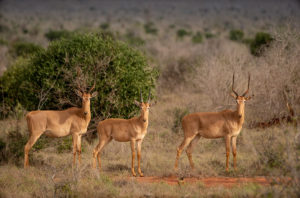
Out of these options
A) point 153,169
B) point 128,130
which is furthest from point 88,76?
point 153,169

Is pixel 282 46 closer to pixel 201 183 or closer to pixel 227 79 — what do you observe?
pixel 227 79

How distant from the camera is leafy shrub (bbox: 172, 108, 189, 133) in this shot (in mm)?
16219

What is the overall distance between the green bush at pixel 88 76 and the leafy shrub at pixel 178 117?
2156mm

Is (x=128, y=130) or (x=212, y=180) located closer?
(x=212, y=180)

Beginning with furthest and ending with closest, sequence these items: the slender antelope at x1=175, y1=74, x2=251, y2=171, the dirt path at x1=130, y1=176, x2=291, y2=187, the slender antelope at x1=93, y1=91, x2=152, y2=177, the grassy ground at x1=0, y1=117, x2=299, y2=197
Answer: the slender antelope at x1=175, y1=74, x2=251, y2=171, the slender antelope at x1=93, y1=91, x2=152, y2=177, the dirt path at x1=130, y1=176, x2=291, y2=187, the grassy ground at x1=0, y1=117, x2=299, y2=197

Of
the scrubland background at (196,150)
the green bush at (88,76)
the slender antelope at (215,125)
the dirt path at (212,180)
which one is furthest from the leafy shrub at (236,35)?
the dirt path at (212,180)

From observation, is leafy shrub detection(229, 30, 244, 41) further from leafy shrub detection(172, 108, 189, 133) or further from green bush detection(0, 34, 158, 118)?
green bush detection(0, 34, 158, 118)

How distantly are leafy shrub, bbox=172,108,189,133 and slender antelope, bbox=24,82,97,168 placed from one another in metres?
4.78

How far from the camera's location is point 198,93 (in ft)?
73.2

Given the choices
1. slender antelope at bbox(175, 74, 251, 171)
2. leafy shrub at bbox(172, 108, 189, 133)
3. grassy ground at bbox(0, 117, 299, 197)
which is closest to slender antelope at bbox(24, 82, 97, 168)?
grassy ground at bbox(0, 117, 299, 197)

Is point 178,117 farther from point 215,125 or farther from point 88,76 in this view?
point 215,125

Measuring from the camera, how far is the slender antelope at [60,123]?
11.9 meters

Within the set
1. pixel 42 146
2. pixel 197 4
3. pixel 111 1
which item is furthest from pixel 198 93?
pixel 111 1

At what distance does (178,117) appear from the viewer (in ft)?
54.6
